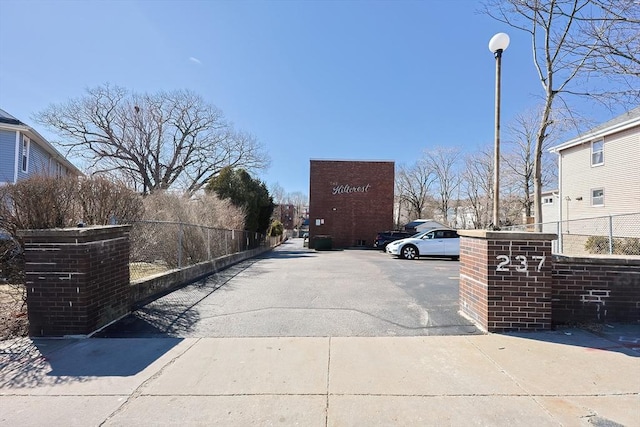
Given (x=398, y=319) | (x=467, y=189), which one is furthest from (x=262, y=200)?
(x=467, y=189)

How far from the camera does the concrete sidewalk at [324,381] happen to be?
9.45ft

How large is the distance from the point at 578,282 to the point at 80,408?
6.20m

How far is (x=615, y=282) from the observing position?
16.9ft

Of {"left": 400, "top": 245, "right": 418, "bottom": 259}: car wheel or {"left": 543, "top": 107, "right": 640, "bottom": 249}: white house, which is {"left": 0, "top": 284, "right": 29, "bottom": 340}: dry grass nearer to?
{"left": 400, "top": 245, "right": 418, "bottom": 259}: car wheel

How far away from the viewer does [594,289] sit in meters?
5.12

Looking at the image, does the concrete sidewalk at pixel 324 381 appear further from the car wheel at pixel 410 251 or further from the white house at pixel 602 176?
the white house at pixel 602 176

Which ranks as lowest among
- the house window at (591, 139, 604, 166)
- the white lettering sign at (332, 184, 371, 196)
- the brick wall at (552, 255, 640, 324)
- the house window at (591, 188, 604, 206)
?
the brick wall at (552, 255, 640, 324)

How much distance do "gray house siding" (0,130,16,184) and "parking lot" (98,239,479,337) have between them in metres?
17.0

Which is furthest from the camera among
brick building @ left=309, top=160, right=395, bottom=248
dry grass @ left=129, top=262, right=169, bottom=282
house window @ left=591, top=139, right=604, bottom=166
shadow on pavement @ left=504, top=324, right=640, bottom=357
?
brick building @ left=309, top=160, right=395, bottom=248

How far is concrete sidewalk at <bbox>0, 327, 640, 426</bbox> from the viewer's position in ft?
9.45

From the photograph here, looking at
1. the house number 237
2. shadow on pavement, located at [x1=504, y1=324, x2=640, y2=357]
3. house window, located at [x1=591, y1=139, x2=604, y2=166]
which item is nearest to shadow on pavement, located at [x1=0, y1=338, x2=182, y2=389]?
the house number 237

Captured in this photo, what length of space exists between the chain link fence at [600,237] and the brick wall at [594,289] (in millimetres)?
8256

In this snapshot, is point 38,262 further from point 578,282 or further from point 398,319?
point 578,282

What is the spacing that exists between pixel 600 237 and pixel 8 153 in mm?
29410
